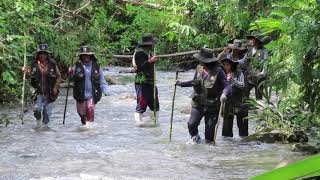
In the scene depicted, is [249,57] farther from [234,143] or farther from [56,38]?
[56,38]

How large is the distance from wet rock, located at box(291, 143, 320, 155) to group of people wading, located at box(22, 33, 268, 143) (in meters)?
1.11

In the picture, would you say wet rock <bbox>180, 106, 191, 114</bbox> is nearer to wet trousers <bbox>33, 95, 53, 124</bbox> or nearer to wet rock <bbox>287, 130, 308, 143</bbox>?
wet trousers <bbox>33, 95, 53, 124</bbox>

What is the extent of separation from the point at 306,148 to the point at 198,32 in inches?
476

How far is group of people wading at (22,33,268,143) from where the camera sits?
392 inches

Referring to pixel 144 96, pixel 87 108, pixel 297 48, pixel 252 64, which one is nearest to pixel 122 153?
pixel 87 108

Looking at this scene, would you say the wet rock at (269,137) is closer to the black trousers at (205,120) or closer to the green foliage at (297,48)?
the black trousers at (205,120)

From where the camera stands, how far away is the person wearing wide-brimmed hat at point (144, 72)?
42.0ft

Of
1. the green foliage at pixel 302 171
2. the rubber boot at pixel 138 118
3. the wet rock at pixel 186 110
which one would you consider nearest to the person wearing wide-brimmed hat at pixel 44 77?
the rubber boot at pixel 138 118

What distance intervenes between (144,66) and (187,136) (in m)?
2.10

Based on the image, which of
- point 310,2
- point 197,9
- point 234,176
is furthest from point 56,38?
point 310,2

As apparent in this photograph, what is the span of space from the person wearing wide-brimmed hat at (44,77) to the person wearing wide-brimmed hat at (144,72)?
1.78 meters

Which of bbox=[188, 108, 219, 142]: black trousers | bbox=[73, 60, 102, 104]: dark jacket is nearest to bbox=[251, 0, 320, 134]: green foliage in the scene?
bbox=[188, 108, 219, 142]: black trousers

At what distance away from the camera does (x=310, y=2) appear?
6477mm

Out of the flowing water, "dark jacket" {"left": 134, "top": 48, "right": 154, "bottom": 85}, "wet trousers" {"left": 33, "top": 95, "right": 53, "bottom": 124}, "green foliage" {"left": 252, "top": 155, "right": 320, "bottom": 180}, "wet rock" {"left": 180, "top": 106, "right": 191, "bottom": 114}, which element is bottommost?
the flowing water
